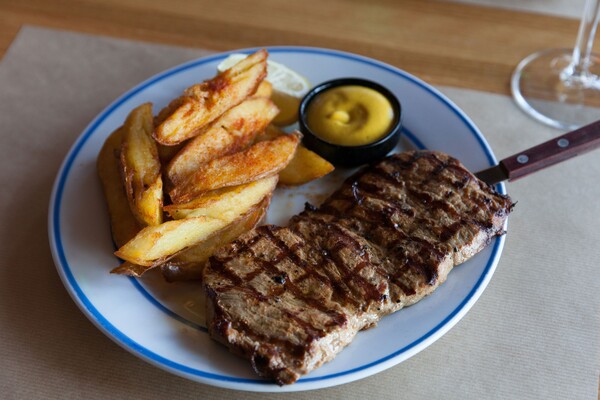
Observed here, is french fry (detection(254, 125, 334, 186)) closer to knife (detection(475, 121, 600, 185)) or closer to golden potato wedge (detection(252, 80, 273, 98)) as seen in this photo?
golden potato wedge (detection(252, 80, 273, 98))

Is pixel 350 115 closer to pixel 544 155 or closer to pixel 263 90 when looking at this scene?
pixel 263 90

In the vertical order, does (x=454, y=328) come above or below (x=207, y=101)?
below

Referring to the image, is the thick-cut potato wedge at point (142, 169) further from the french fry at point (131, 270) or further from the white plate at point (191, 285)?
the white plate at point (191, 285)

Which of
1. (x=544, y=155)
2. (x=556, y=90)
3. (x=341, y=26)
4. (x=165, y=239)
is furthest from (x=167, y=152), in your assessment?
(x=556, y=90)

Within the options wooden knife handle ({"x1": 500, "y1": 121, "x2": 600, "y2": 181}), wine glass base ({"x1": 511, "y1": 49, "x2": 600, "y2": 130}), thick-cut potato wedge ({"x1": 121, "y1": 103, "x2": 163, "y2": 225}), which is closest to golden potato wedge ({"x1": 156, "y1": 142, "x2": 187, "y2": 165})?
thick-cut potato wedge ({"x1": 121, "y1": 103, "x2": 163, "y2": 225})

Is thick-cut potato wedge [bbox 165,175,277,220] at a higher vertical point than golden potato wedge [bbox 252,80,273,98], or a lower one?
lower

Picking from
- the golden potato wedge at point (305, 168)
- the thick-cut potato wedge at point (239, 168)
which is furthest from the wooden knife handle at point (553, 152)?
the thick-cut potato wedge at point (239, 168)
